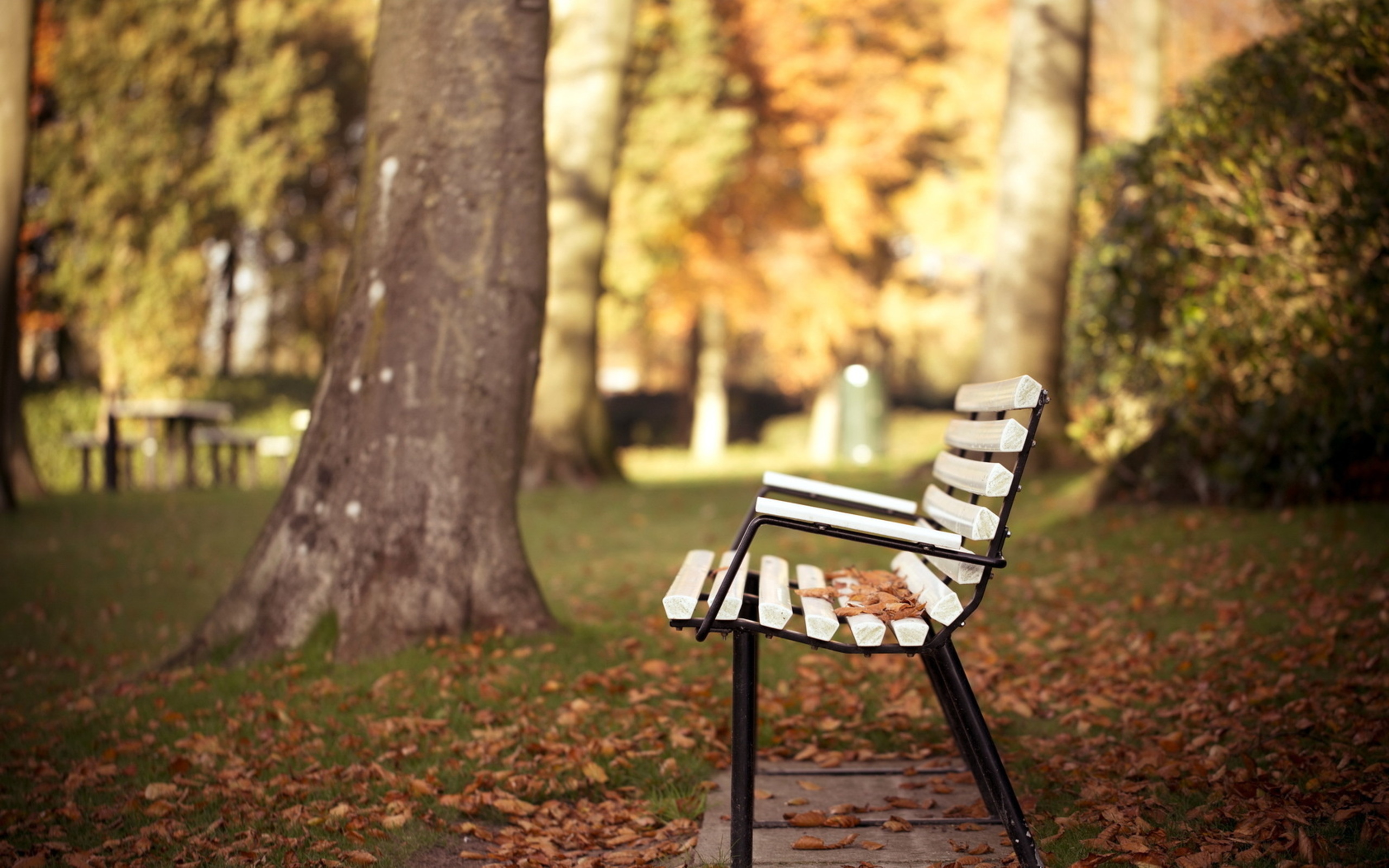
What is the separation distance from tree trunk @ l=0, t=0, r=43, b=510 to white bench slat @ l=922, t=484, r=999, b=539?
10641 mm

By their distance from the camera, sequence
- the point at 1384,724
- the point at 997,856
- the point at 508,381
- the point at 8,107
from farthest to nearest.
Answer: the point at 8,107, the point at 508,381, the point at 1384,724, the point at 997,856

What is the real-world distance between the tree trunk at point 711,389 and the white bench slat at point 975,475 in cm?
2036

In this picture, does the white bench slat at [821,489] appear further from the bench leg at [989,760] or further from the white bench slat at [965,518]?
the bench leg at [989,760]

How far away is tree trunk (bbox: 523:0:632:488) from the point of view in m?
12.7

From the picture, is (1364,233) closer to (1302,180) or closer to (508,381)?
(1302,180)

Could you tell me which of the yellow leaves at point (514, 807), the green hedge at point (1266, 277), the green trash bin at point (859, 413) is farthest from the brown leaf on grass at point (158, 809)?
the green trash bin at point (859, 413)

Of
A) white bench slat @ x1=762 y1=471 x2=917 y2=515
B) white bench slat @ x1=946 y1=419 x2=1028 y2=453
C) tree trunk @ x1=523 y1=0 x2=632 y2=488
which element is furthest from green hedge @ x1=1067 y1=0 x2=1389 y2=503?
tree trunk @ x1=523 y1=0 x2=632 y2=488

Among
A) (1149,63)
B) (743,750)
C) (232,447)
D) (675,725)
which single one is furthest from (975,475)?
(232,447)

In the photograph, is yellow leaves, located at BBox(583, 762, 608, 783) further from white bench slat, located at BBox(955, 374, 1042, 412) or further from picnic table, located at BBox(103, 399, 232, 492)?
picnic table, located at BBox(103, 399, 232, 492)

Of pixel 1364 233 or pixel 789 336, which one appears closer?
pixel 1364 233

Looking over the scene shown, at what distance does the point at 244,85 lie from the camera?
19.5 meters

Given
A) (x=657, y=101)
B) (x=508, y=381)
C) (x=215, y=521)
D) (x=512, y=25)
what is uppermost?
(x=657, y=101)

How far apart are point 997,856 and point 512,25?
3963 millimetres

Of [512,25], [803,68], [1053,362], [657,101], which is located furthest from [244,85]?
[512,25]
